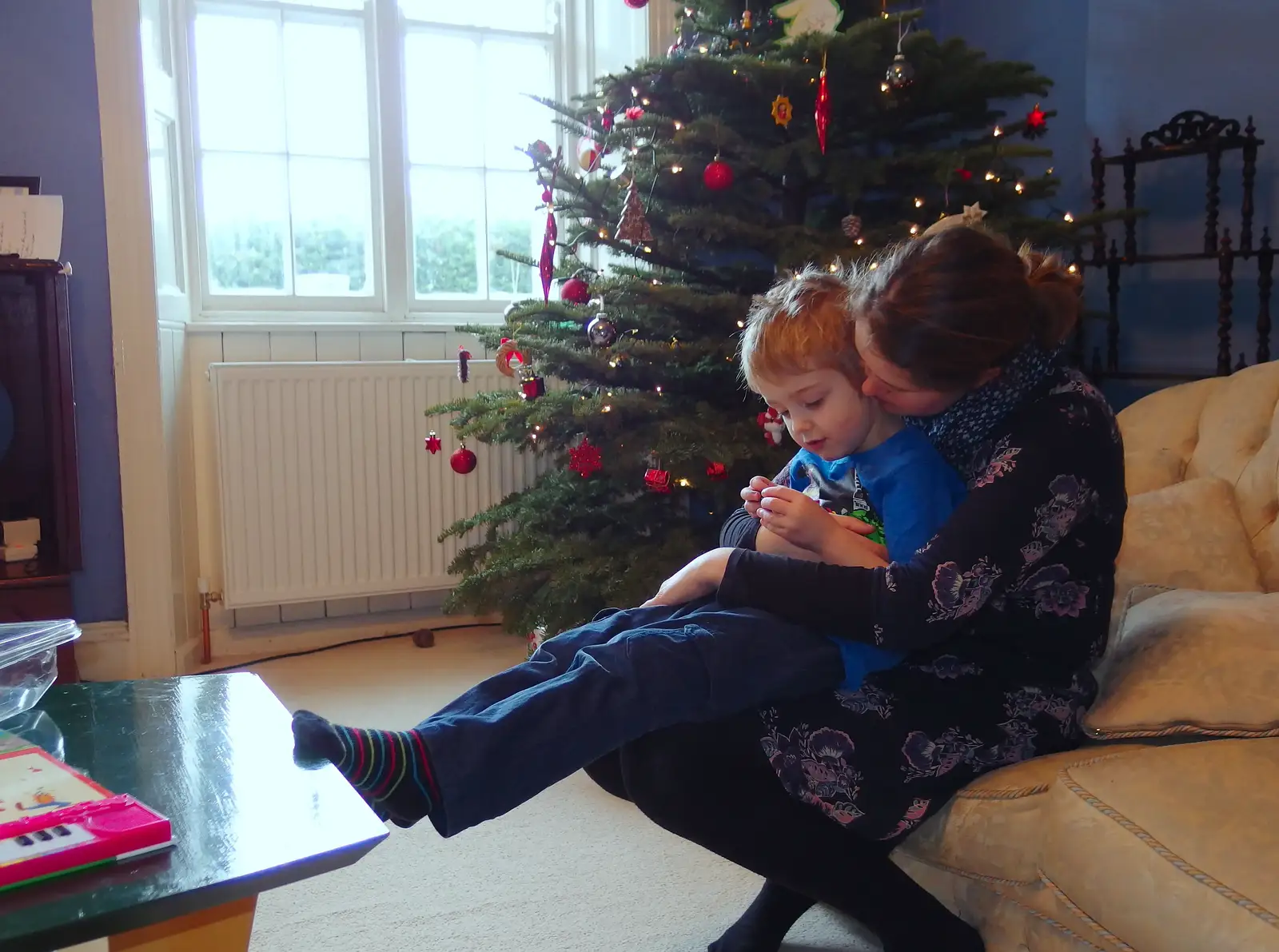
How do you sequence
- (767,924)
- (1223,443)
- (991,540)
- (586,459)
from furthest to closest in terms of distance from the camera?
(586,459) < (1223,443) < (767,924) < (991,540)

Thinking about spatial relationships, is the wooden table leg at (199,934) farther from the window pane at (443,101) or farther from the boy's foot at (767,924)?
the window pane at (443,101)

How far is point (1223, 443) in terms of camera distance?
1689 millimetres

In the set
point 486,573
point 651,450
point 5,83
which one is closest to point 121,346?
point 5,83

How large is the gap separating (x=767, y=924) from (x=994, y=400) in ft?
2.63

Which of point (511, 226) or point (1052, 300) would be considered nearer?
point (1052, 300)

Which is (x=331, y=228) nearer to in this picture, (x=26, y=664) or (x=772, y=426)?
(x=772, y=426)

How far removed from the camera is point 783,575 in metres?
1.21

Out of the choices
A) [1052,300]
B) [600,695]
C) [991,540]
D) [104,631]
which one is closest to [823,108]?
[1052,300]

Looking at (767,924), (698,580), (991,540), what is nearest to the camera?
(991,540)

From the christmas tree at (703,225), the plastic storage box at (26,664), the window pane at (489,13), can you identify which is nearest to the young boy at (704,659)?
the plastic storage box at (26,664)

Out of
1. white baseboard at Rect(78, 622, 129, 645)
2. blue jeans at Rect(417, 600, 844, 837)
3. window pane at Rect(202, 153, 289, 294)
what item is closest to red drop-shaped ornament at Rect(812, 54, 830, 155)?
blue jeans at Rect(417, 600, 844, 837)

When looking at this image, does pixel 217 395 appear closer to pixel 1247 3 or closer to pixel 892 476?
pixel 892 476

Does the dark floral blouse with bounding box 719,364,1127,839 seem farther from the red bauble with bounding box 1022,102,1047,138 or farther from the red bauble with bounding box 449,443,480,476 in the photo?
the red bauble with bounding box 449,443,480,476

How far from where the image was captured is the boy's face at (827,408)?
128cm
